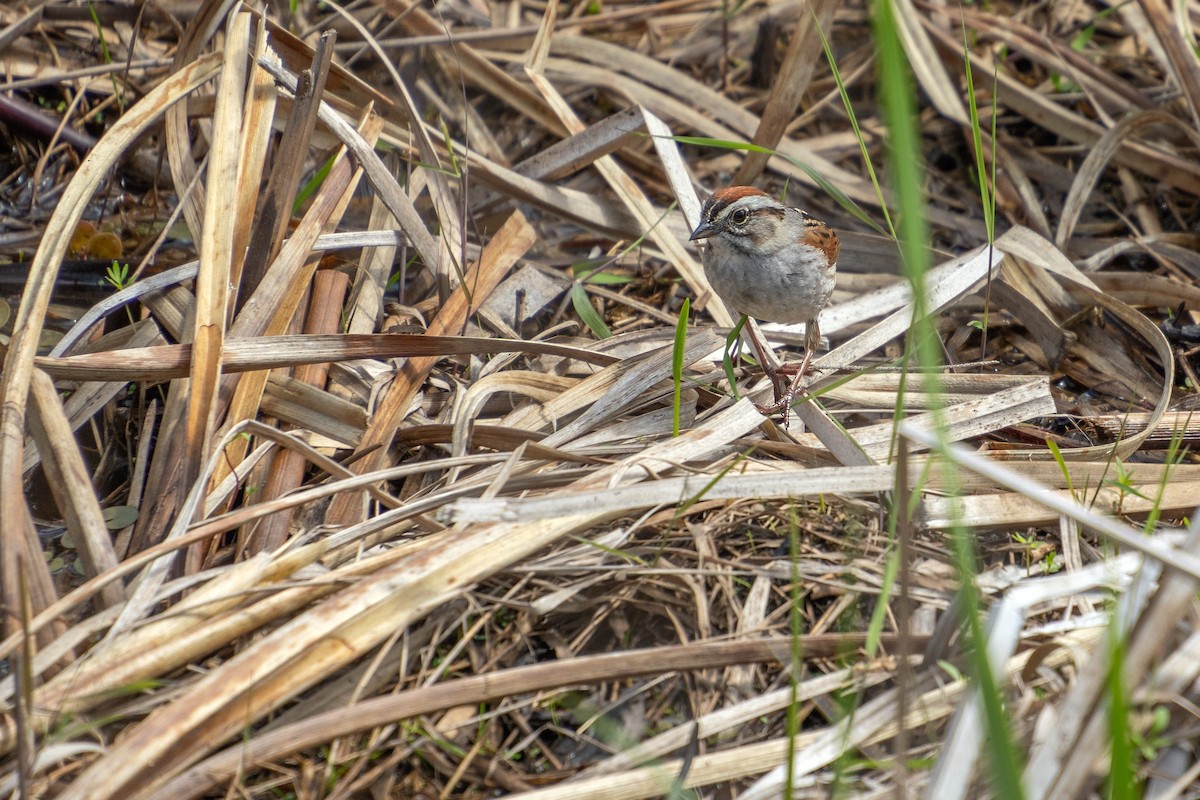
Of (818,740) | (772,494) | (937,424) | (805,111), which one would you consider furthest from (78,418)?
(805,111)

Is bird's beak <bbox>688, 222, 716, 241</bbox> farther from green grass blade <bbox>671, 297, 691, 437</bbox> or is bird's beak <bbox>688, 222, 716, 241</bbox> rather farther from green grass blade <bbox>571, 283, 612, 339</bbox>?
green grass blade <bbox>671, 297, 691, 437</bbox>

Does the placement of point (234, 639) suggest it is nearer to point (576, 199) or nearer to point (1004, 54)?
point (576, 199)

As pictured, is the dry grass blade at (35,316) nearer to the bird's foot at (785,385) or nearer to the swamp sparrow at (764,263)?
the swamp sparrow at (764,263)

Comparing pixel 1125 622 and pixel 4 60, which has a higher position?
pixel 4 60

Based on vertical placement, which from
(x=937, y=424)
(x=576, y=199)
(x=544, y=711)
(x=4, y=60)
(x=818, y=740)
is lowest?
(x=818, y=740)

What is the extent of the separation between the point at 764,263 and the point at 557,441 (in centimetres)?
101

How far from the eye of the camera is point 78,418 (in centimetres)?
342

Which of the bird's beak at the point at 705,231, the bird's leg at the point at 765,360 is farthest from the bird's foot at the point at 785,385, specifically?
the bird's beak at the point at 705,231

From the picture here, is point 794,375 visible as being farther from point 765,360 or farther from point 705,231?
point 705,231

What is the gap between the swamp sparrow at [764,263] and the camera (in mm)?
3926

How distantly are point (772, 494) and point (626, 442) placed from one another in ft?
2.58

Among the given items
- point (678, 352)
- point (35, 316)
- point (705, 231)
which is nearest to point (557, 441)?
point (678, 352)

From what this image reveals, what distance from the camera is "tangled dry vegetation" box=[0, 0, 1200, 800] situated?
2.44 metres

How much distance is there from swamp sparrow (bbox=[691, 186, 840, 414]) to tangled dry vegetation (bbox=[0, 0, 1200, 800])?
200mm
